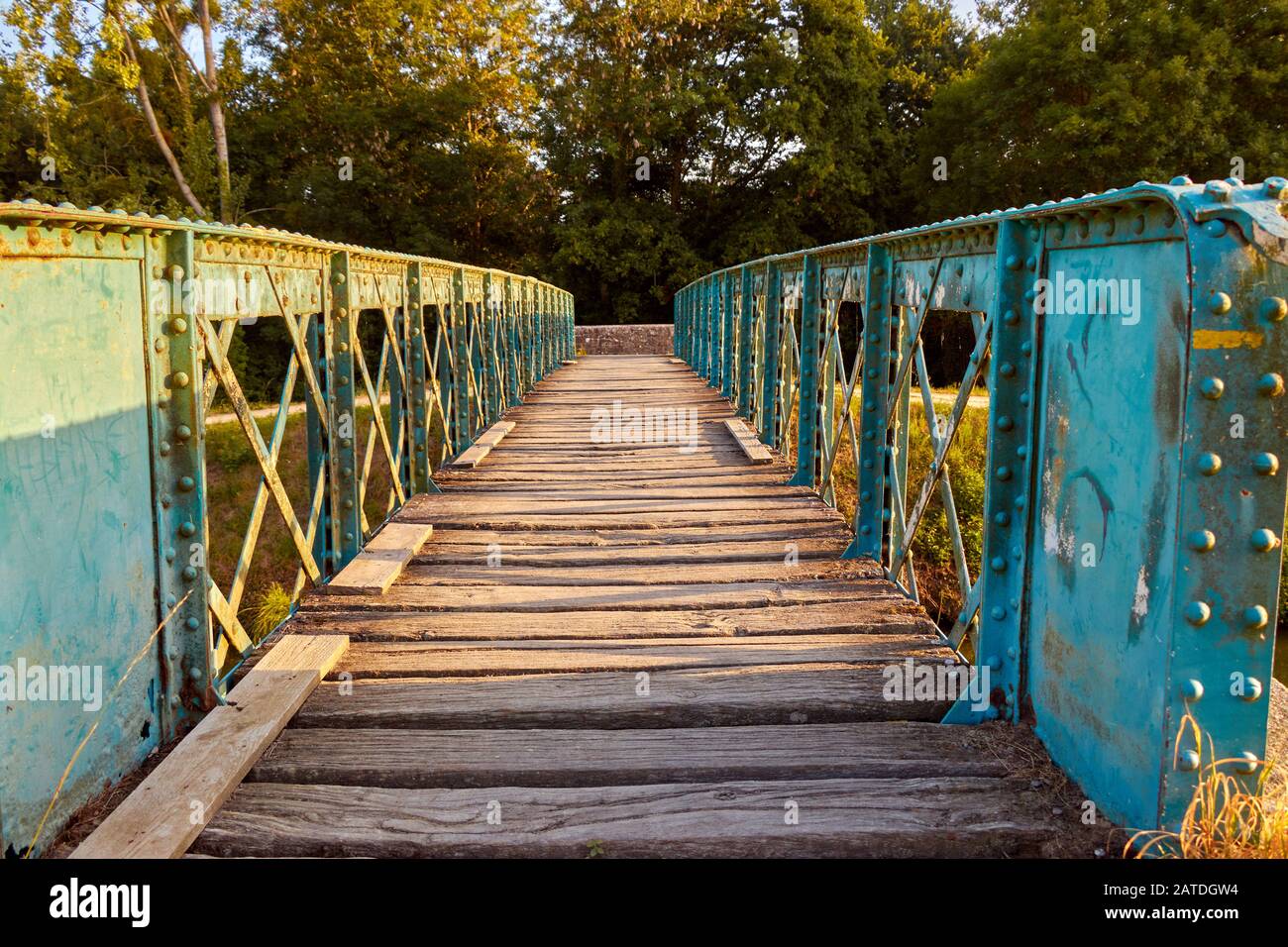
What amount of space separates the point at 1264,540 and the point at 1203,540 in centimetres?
12

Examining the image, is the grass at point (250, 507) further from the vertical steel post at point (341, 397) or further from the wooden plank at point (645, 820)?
the wooden plank at point (645, 820)

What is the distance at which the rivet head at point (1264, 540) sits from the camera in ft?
6.56

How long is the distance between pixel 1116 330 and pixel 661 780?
149 centimetres

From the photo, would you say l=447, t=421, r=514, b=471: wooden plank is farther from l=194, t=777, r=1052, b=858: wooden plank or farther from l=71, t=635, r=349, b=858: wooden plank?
l=194, t=777, r=1052, b=858: wooden plank

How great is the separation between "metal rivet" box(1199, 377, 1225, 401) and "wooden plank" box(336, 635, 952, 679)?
63.0 inches

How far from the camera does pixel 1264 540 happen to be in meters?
2.00

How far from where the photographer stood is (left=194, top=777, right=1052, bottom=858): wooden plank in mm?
2334

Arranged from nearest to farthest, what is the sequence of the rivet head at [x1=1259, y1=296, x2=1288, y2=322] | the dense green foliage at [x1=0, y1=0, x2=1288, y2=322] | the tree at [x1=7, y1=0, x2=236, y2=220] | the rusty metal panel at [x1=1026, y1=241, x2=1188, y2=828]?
the rivet head at [x1=1259, y1=296, x2=1288, y2=322] → the rusty metal panel at [x1=1026, y1=241, x2=1188, y2=828] → the tree at [x1=7, y1=0, x2=236, y2=220] → the dense green foliage at [x1=0, y1=0, x2=1288, y2=322]

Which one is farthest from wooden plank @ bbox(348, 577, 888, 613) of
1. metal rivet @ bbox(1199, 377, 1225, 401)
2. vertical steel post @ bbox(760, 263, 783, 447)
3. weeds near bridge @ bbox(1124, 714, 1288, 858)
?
vertical steel post @ bbox(760, 263, 783, 447)

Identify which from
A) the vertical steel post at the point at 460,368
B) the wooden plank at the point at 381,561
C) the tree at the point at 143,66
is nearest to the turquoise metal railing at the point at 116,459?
the wooden plank at the point at 381,561

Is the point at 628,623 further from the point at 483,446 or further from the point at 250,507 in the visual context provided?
the point at 250,507

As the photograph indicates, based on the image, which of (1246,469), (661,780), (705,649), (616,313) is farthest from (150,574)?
(616,313)

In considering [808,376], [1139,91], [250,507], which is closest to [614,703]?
[808,376]

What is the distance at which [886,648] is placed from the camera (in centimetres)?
353
